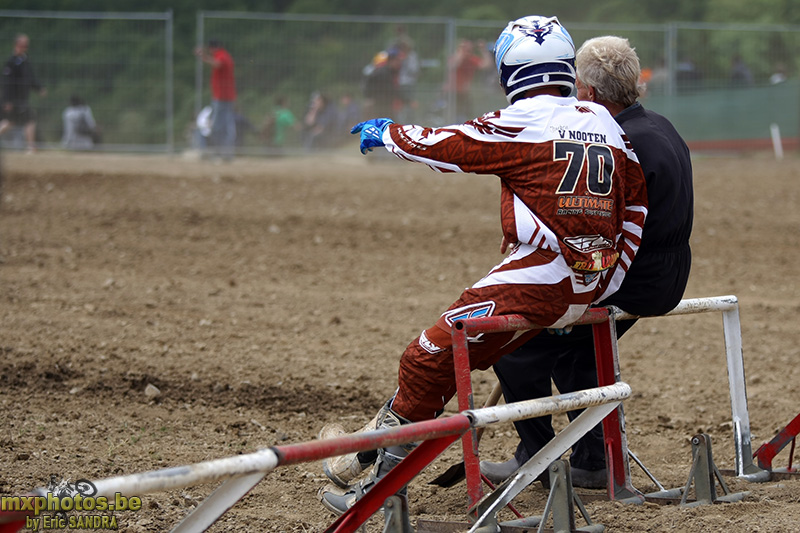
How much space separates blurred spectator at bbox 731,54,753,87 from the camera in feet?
57.6

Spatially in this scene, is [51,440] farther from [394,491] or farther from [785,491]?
[785,491]

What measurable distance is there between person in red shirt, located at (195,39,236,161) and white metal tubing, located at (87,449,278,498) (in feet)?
43.2

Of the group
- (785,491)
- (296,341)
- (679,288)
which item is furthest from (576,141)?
(296,341)

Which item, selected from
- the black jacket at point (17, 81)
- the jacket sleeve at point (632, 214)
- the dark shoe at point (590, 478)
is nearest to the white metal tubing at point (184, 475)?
the jacket sleeve at point (632, 214)

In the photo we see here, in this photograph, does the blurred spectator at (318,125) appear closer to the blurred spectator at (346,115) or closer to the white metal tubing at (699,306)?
the blurred spectator at (346,115)

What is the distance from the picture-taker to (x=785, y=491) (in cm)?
410

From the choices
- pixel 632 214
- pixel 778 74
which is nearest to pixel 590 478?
pixel 632 214

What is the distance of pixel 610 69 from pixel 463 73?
39.6 feet

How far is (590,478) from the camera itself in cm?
450

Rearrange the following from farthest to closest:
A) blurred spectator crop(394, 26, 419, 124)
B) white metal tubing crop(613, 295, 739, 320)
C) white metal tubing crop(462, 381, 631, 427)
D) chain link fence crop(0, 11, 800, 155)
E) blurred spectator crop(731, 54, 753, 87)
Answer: blurred spectator crop(731, 54, 753, 87) → blurred spectator crop(394, 26, 419, 124) → chain link fence crop(0, 11, 800, 155) → white metal tubing crop(613, 295, 739, 320) → white metal tubing crop(462, 381, 631, 427)

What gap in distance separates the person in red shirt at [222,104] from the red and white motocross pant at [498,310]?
12.2 metres

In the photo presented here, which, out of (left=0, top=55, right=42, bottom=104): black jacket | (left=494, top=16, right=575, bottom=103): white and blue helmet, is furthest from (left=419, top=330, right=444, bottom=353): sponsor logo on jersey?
(left=0, top=55, right=42, bottom=104): black jacket

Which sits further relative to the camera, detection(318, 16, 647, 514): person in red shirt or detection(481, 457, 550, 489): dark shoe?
detection(481, 457, 550, 489): dark shoe

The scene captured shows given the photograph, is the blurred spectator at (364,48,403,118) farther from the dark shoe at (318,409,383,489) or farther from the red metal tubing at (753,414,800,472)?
the dark shoe at (318,409,383,489)
